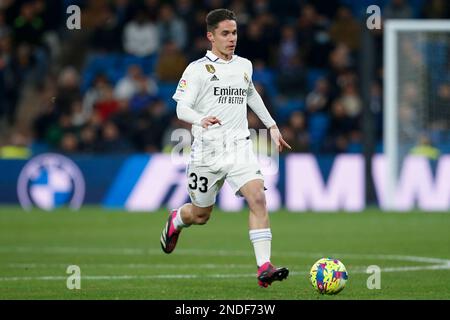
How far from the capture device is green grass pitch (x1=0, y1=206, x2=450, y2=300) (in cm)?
1049

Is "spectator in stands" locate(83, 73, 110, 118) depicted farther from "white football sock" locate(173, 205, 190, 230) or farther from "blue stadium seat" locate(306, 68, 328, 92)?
"white football sock" locate(173, 205, 190, 230)

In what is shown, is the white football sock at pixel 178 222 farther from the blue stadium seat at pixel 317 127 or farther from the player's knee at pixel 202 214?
the blue stadium seat at pixel 317 127

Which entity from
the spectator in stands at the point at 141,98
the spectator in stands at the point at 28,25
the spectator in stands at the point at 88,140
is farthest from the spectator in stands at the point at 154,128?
the spectator in stands at the point at 28,25

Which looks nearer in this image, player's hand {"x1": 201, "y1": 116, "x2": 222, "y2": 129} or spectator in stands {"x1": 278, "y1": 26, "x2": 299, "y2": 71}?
player's hand {"x1": 201, "y1": 116, "x2": 222, "y2": 129}

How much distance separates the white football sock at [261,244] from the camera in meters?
10.4

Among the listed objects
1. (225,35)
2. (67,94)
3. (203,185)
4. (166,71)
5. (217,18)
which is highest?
(166,71)

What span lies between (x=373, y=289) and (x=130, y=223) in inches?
376

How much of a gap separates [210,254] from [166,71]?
12151mm

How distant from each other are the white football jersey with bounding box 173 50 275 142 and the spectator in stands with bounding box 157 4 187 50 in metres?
15.7

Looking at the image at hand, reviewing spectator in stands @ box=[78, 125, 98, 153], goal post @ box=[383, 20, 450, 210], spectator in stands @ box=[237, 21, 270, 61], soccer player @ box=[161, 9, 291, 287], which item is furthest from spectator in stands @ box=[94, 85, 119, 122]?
soccer player @ box=[161, 9, 291, 287]

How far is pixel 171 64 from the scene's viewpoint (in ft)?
85.7

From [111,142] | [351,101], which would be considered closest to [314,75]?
[351,101]

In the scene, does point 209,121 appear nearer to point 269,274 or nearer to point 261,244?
point 261,244

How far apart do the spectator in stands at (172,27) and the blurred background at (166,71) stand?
0.07 feet
